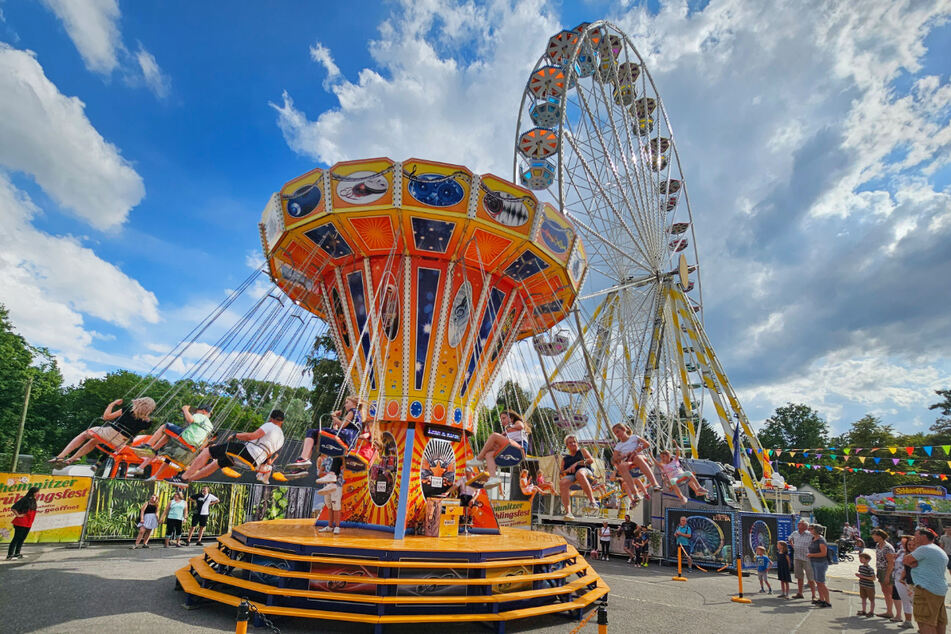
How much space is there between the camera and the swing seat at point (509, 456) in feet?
31.5

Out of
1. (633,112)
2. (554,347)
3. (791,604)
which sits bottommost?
(791,604)

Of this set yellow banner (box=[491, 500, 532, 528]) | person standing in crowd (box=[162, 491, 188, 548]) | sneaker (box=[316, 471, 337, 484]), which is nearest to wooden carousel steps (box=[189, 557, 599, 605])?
sneaker (box=[316, 471, 337, 484])

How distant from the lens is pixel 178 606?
7234 mm

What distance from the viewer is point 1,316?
32.2 metres

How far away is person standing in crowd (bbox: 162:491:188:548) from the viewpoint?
13586 millimetres

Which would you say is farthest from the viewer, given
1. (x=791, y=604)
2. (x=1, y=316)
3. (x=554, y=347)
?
(x=1, y=316)

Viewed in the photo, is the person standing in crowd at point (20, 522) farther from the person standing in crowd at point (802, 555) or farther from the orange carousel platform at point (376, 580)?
the person standing in crowd at point (802, 555)

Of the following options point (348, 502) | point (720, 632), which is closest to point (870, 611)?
point (720, 632)

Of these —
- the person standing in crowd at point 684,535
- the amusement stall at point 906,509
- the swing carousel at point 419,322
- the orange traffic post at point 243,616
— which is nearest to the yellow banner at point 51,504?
the swing carousel at point 419,322

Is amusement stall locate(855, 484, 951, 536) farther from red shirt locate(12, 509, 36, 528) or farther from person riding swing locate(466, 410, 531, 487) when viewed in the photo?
red shirt locate(12, 509, 36, 528)

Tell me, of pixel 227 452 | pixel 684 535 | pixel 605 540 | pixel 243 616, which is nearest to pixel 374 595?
pixel 227 452

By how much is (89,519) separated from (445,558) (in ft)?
36.0

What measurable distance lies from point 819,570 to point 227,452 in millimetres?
11528

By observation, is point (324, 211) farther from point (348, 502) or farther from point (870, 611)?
point (870, 611)
